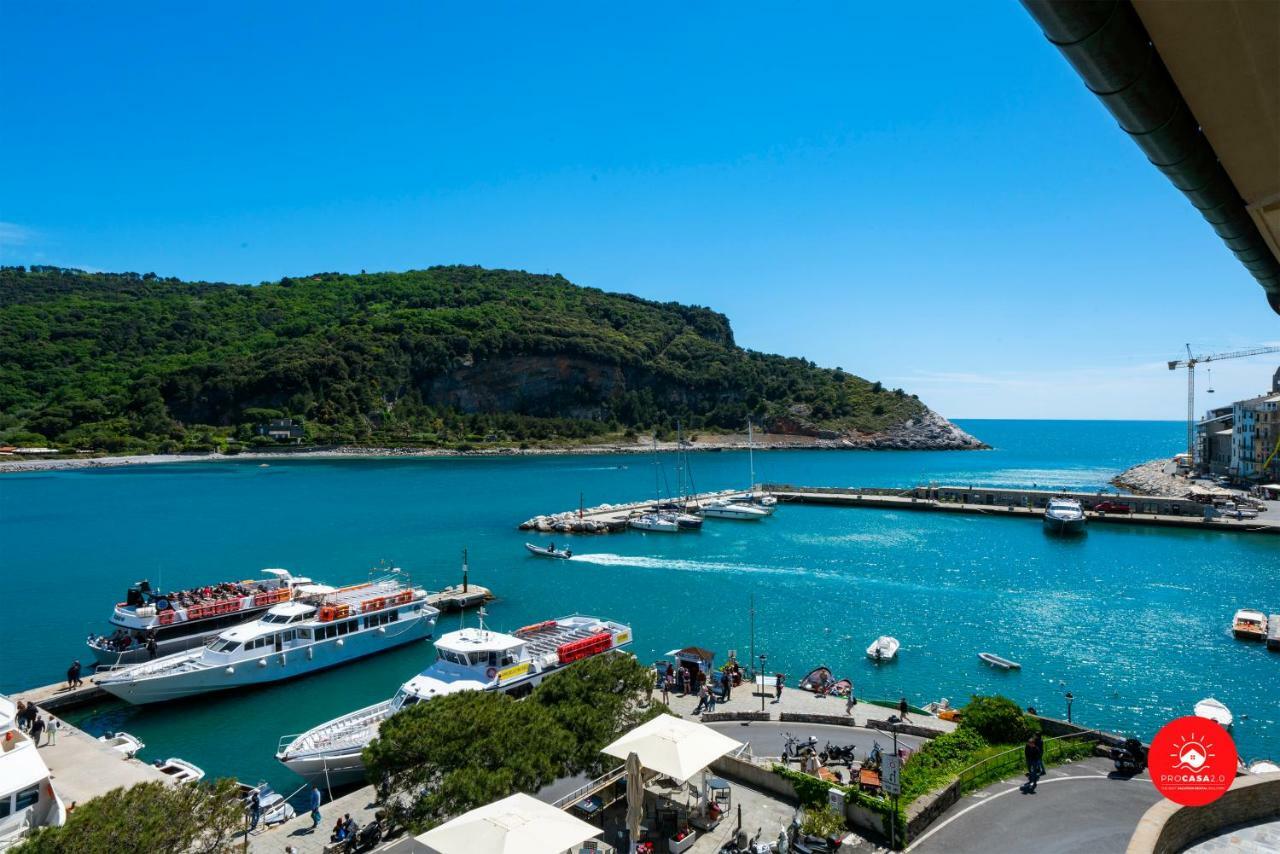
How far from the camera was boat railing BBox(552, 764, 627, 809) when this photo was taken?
55.5ft

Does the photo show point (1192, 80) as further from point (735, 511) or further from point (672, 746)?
point (735, 511)

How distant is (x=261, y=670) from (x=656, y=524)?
147 ft

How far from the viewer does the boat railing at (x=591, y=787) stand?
16.9 meters

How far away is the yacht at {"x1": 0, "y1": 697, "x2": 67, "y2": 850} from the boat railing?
1103cm

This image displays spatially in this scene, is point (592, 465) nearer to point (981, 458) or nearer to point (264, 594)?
point (981, 458)

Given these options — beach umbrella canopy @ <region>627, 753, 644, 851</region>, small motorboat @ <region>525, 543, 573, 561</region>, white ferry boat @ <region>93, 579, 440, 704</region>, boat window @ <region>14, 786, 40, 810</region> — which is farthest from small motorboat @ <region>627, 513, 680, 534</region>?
boat window @ <region>14, 786, 40, 810</region>

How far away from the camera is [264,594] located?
4019 centimetres

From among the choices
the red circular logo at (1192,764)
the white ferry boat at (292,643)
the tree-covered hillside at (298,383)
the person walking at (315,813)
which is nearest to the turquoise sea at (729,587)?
the white ferry boat at (292,643)

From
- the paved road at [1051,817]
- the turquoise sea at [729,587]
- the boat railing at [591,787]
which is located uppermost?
the paved road at [1051,817]

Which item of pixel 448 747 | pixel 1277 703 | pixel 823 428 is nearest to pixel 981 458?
pixel 823 428

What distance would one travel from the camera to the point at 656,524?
7319 centimetres

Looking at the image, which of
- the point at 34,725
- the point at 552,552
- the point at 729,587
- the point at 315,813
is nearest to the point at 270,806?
the point at 315,813

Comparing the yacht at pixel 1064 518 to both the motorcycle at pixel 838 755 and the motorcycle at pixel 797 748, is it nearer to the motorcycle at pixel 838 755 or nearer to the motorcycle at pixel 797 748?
the motorcycle at pixel 797 748

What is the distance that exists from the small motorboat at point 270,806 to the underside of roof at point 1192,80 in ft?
76.0
